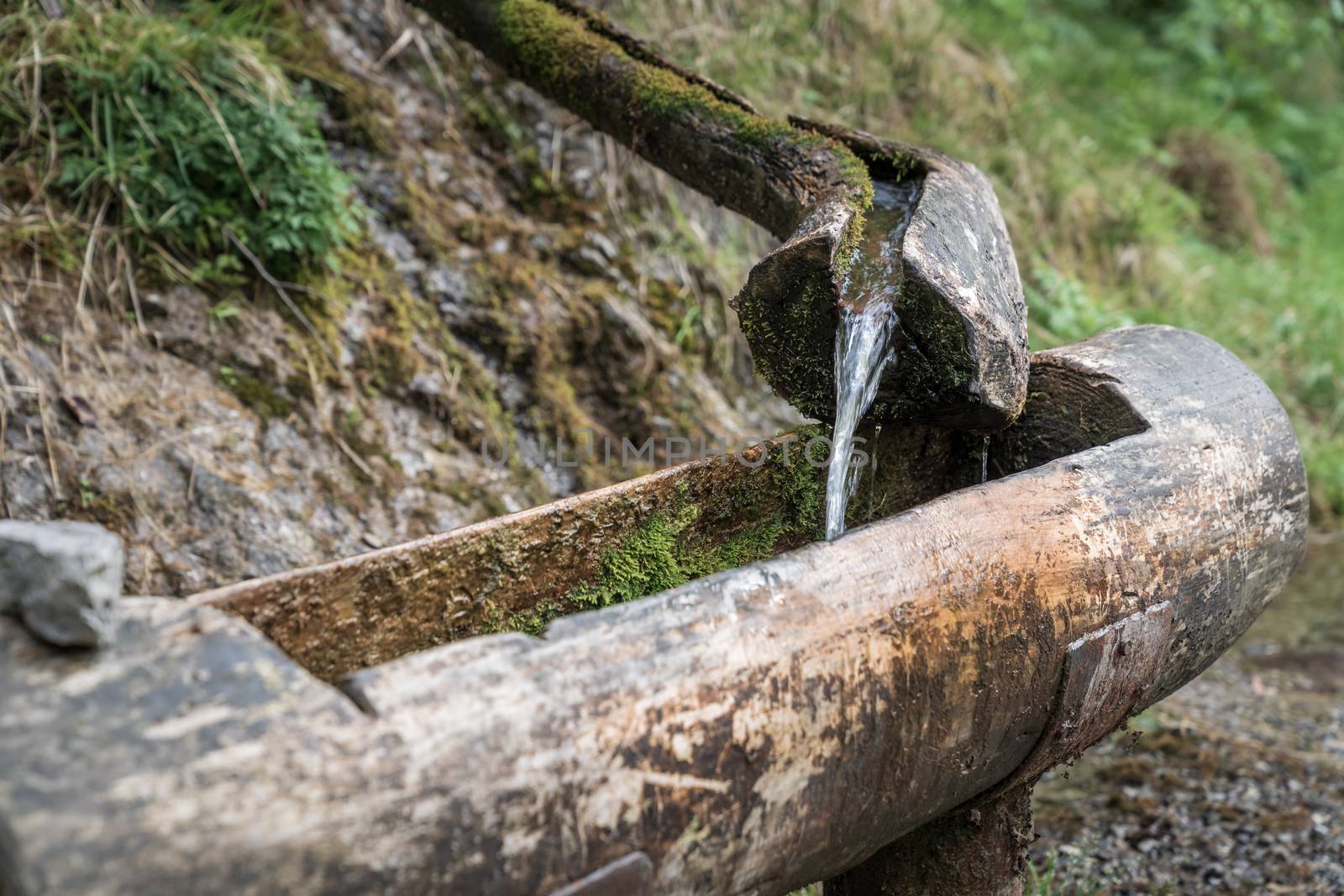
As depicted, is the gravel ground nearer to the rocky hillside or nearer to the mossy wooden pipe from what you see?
the mossy wooden pipe

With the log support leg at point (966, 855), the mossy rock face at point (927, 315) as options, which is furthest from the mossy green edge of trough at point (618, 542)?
the log support leg at point (966, 855)

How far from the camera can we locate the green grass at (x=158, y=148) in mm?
3188

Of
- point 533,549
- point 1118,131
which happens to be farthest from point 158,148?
point 1118,131

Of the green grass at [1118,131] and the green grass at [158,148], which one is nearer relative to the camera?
the green grass at [158,148]

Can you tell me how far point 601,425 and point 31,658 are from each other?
2929 mm

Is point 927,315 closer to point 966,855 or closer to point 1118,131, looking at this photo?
point 966,855

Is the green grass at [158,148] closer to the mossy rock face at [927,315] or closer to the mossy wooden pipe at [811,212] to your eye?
the mossy wooden pipe at [811,212]

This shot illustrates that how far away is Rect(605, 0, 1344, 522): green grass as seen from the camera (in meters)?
5.20

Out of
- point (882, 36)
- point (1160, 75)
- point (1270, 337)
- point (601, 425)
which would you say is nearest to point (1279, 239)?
point (1160, 75)

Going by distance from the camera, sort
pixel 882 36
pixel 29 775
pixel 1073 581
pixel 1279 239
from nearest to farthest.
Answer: pixel 29 775 → pixel 1073 581 → pixel 882 36 → pixel 1279 239

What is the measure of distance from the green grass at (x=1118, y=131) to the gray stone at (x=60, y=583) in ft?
13.4

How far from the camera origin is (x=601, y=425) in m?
4.01

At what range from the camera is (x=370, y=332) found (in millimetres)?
3604

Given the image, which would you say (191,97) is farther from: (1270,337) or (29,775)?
(1270,337)
